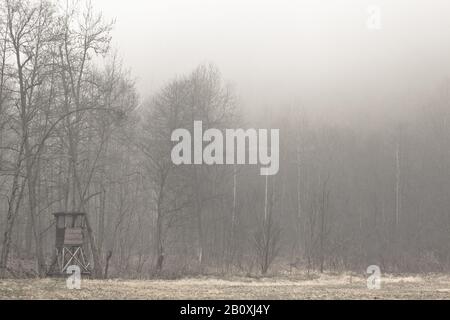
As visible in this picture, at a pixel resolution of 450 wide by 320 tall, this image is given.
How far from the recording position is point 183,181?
36875mm

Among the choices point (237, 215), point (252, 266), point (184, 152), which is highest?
point (184, 152)

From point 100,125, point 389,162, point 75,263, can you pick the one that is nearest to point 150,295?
point 75,263

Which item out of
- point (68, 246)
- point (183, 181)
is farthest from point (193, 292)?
point (183, 181)

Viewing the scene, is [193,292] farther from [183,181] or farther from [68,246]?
[183,181]

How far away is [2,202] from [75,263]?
23.1 m

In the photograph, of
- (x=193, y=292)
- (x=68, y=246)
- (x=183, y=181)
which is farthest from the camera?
(x=183, y=181)

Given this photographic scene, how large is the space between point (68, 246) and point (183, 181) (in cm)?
1317

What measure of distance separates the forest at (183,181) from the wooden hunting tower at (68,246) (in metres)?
0.87

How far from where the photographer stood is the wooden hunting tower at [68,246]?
79.0 feet

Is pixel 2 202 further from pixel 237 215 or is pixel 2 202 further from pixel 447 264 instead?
pixel 447 264

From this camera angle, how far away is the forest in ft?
83.7

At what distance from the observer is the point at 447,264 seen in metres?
30.5
